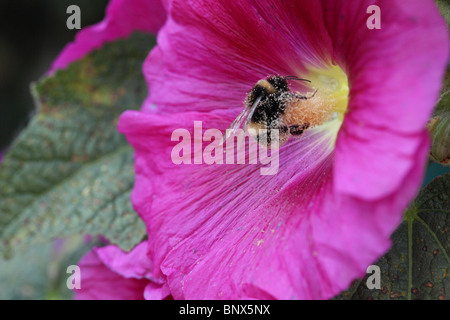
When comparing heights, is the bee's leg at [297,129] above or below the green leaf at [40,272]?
above

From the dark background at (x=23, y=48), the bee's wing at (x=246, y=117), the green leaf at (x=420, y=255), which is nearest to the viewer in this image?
the bee's wing at (x=246, y=117)

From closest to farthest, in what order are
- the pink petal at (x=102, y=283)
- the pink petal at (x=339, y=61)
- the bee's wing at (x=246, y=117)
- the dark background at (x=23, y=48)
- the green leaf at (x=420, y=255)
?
1. the pink petal at (x=339, y=61)
2. the bee's wing at (x=246, y=117)
3. the green leaf at (x=420, y=255)
4. the pink petal at (x=102, y=283)
5. the dark background at (x=23, y=48)

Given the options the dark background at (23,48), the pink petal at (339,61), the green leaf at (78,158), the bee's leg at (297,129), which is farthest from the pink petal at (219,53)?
the dark background at (23,48)

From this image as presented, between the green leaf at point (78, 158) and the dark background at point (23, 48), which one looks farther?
the dark background at point (23, 48)

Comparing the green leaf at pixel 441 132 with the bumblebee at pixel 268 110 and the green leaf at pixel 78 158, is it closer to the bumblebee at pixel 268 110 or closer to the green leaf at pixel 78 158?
the bumblebee at pixel 268 110

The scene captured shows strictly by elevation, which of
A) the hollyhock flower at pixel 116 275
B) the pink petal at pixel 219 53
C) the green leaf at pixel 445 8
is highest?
the green leaf at pixel 445 8

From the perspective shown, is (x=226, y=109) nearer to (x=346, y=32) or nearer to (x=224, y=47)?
(x=224, y=47)

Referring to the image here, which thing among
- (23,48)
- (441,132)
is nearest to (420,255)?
(441,132)

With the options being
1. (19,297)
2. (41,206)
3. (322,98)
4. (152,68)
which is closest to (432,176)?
(322,98)
